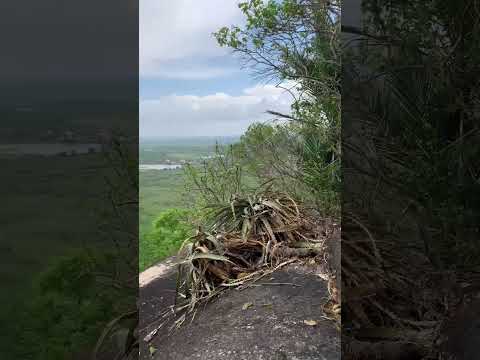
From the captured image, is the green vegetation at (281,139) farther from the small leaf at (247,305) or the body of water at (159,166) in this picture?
the small leaf at (247,305)

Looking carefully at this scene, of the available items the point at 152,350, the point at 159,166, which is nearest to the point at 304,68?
the point at 159,166

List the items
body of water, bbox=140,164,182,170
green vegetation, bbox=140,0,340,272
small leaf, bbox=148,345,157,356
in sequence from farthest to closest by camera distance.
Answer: green vegetation, bbox=140,0,340,272 → body of water, bbox=140,164,182,170 → small leaf, bbox=148,345,157,356

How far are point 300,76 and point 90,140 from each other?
6.84ft

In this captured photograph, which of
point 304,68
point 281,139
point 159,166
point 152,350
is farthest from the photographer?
point 281,139

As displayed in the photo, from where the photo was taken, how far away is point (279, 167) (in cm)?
302

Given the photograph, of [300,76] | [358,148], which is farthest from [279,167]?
[358,148]

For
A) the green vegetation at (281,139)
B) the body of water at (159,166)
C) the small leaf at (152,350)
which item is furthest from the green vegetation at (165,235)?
the small leaf at (152,350)

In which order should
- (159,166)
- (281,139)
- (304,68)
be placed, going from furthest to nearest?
(281,139)
(304,68)
(159,166)

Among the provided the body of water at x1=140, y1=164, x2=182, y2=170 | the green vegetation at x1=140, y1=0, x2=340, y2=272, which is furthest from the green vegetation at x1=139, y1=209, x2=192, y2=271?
the body of water at x1=140, y1=164, x2=182, y2=170

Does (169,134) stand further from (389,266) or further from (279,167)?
(389,266)

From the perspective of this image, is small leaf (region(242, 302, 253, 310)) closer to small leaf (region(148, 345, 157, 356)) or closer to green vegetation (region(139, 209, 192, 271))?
small leaf (region(148, 345, 157, 356))

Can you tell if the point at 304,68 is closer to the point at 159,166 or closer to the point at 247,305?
the point at 159,166

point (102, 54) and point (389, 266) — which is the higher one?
point (102, 54)

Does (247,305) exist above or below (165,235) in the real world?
below
